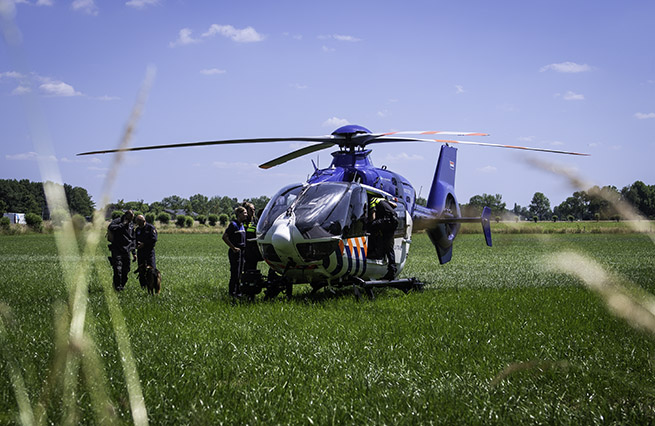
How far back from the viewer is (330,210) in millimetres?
9711

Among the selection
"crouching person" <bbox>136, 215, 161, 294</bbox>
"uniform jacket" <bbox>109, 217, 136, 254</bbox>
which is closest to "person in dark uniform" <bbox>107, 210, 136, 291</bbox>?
"uniform jacket" <bbox>109, 217, 136, 254</bbox>

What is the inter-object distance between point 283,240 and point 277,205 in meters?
1.08

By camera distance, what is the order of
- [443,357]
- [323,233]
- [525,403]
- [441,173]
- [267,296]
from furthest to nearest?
[441,173]
[267,296]
[323,233]
[443,357]
[525,403]

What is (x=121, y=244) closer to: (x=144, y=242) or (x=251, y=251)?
(x=144, y=242)

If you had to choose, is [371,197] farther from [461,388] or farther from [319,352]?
[461,388]

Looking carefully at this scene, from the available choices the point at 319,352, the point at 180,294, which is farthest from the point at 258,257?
the point at 319,352

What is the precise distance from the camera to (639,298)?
11484mm

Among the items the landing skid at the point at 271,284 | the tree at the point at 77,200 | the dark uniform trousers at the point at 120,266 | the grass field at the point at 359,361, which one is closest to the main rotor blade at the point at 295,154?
the landing skid at the point at 271,284

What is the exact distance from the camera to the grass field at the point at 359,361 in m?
4.42

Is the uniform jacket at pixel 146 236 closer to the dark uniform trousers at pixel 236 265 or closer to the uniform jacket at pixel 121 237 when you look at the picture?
the uniform jacket at pixel 121 237

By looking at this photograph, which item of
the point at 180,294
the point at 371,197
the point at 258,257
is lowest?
the point at 180,294

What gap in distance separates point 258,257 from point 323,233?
2210mm

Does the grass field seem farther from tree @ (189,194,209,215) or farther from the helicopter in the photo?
tree @ (189,194,209,215)

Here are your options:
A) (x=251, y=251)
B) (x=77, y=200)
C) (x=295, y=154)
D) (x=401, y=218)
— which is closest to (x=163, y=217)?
(x=295, y=154)
